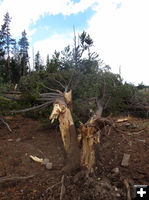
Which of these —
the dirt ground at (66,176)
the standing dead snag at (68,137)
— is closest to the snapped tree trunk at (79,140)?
the standing dead snag at (68,137)

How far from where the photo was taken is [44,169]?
111 inches

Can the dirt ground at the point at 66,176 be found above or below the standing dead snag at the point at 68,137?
below

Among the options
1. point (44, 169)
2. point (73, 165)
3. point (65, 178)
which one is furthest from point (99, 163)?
point (44, 169)

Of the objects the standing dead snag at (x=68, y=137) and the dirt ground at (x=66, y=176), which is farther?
the standing dead snag at (x=68, y=137)

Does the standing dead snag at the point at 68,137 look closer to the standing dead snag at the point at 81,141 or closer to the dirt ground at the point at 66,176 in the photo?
the standing dead snag at the point at 81,141

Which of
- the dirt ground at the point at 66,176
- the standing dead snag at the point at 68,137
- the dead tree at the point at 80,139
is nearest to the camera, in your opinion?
the dirt ground at the point at 66,176

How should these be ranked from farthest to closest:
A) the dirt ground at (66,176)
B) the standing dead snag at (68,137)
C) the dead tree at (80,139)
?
the standing dead snag at (68,137) → the dead tree at (80,139) → the dirt ground at (66,176)

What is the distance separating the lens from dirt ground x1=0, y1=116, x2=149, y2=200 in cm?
208

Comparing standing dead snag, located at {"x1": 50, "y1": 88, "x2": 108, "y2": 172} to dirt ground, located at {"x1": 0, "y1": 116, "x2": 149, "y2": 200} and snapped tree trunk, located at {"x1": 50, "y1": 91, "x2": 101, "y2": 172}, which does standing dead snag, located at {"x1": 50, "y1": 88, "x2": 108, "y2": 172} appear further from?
dirt ground, located at {"x1": 0, "y1": 116, "x2": 149, "y2": 200}

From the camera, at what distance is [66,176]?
2.53m

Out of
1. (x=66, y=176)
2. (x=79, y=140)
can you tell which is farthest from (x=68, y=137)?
(x=66, y=176)

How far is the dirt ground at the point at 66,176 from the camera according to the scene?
208 centimetres

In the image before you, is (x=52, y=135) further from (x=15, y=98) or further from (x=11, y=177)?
(x=11, y=177)

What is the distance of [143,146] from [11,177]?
307 cm
